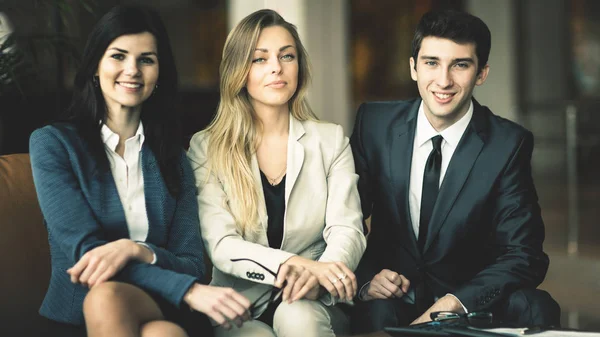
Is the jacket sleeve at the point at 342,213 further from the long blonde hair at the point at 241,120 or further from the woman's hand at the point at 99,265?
the woman's hand at the point at 99,265

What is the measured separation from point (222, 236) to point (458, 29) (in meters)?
1.05

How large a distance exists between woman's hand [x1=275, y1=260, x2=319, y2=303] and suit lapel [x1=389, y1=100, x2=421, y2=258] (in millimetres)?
442

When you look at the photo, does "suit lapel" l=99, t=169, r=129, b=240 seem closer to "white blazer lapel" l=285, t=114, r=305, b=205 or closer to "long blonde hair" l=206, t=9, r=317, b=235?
"long blonde hair" l=206, t=9, r=317, b=235

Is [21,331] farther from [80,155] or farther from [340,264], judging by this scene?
[340,264]

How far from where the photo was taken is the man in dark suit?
2.44 m

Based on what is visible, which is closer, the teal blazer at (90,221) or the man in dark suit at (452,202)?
the teal blazer at (90,221)

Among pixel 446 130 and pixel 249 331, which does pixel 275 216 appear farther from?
pixel 446 130

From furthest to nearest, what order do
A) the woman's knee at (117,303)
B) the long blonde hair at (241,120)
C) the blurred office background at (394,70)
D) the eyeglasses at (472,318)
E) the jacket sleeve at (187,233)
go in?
the blurred office background at (394,70), the long blonde hair at (241,120), the jacket sleeve at (187,233), the eyeglasses at (472,318), the woman's knee at (117,303)

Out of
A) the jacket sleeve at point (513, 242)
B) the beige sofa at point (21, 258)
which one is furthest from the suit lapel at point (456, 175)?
the beige sofa at point (21, 258)

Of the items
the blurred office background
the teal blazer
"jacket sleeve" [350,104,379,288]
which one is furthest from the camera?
the blurred office background

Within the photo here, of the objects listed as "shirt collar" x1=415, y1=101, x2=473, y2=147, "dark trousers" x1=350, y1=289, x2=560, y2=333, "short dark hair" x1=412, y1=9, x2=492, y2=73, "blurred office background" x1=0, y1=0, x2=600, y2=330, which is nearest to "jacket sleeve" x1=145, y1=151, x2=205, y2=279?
"dark trousers" x1=350, y1=289, x2=560, y2=333

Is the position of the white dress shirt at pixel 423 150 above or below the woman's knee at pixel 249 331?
above

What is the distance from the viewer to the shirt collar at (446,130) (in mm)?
2551

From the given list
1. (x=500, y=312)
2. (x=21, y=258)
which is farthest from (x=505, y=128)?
(x=21, y=258)
